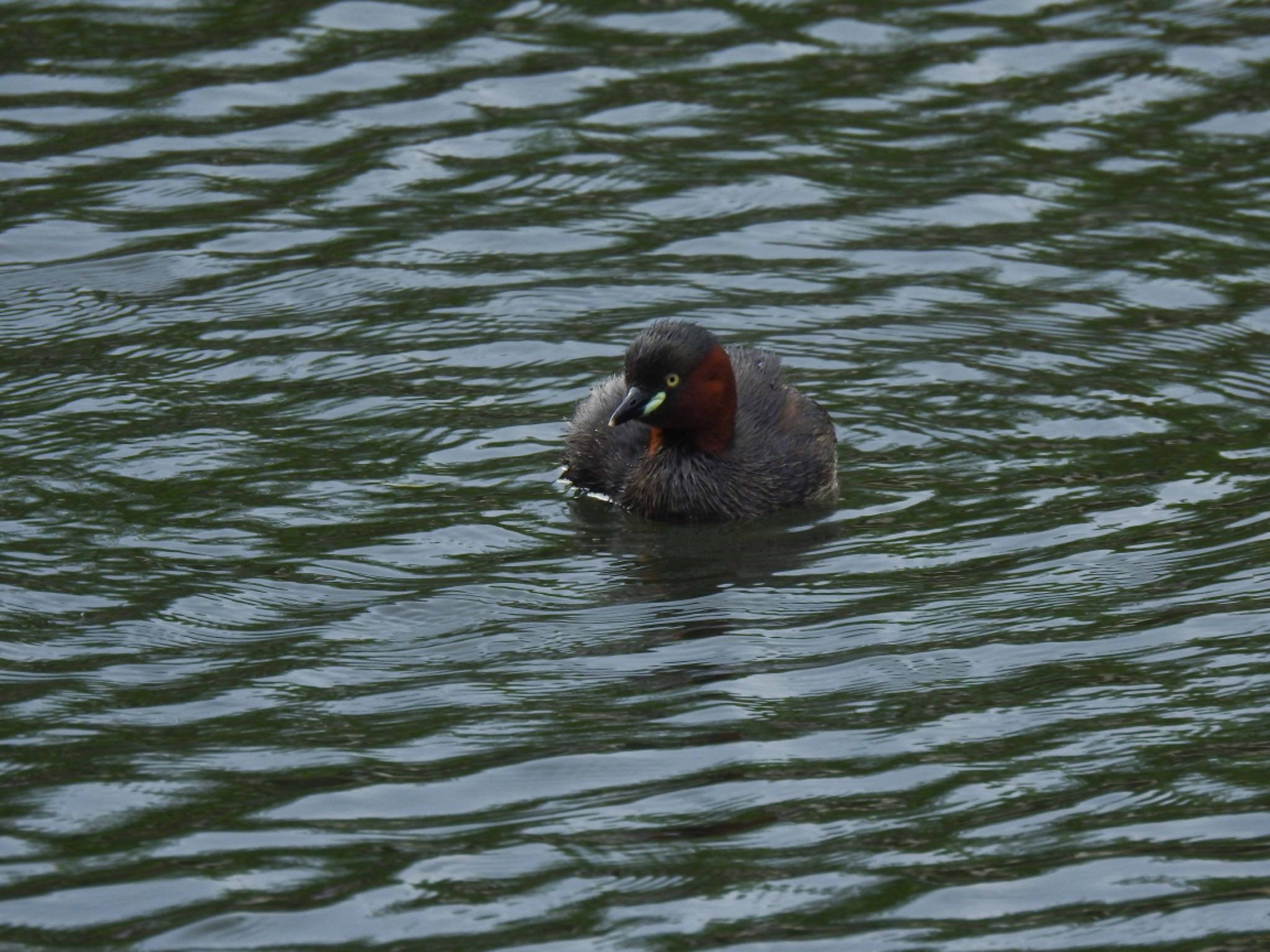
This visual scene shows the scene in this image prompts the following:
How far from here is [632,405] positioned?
1024 cm

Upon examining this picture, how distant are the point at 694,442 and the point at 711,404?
0.76ft

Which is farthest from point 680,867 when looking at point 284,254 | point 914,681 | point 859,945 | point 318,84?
point 318,84

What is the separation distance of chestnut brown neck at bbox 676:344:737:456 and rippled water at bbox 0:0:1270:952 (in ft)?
1.88

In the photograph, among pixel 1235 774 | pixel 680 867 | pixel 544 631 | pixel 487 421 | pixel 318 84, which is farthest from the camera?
pixel 318 84

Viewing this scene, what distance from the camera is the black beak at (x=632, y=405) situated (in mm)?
10172

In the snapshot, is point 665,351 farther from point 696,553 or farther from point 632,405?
point 696,553

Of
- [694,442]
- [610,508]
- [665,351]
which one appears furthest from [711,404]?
[610,508]

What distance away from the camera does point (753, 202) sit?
14148 millimetres

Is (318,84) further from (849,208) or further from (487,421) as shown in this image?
(487,421)

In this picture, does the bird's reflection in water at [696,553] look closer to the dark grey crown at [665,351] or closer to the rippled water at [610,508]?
the rippled water at [610,508]

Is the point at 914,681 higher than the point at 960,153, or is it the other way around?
the point at 960,153

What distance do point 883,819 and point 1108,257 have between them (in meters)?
7.24

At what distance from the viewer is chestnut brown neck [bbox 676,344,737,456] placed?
10461 millimetres

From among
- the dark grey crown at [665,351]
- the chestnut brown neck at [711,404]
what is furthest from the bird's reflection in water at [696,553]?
the dark grey crown at [665,351]
